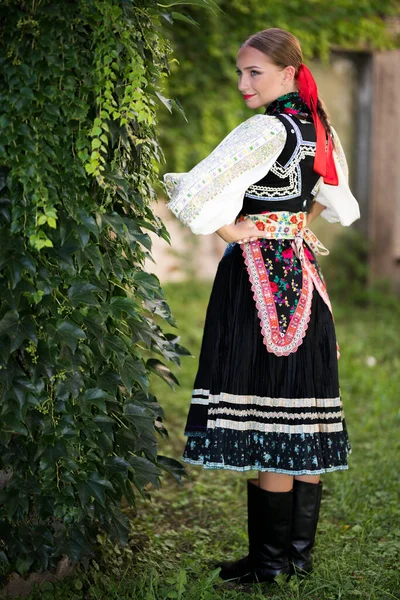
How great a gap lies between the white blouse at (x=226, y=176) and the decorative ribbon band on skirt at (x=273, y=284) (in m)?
0.15

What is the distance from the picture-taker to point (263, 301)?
250 cm

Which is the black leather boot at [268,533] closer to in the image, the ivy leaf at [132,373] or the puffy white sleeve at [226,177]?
the ivy leaf at [132,373]

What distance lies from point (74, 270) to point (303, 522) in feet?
3.77

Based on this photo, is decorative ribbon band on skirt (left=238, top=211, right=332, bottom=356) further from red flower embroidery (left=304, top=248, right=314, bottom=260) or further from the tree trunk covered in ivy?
the tree trunk covered in ivy

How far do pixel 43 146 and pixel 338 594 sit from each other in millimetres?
1626

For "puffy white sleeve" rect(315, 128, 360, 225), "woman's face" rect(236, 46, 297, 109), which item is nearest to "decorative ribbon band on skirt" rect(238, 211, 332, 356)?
"puffy white sleeve" rect(315, 128, 360, 225)

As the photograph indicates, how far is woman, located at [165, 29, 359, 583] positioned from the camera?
2.48 metres

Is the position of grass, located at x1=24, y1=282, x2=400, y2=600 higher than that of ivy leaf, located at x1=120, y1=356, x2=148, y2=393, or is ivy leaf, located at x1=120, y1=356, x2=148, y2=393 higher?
ivy leaf, located at x1=120, y1=356, x2=148, y2=393

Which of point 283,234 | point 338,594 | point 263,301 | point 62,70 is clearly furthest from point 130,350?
point 338,594

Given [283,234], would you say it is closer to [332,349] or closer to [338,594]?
[332,349]

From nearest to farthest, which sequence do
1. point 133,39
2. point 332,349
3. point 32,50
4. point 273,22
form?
point 32,50
point 133,39
point 332,349
point 273,22

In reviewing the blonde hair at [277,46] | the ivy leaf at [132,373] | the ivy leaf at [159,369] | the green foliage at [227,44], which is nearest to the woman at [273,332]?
the blonde hair at [277,46]

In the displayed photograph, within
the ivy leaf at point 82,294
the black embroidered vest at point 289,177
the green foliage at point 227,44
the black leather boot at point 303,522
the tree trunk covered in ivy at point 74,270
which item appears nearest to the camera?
the tree trunk covered in ivy at point 74,270

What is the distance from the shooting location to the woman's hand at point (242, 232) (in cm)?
247
